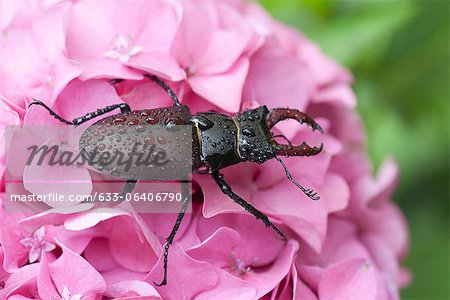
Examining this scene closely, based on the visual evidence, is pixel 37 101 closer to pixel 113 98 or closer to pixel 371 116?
pixel 113 98

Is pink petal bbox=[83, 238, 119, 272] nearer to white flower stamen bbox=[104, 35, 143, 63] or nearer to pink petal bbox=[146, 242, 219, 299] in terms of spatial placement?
pink petal bbox=[146, 242, 219, 299]

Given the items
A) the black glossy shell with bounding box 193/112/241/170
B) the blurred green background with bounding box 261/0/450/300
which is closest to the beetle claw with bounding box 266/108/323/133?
the black glossy shell with bounding box 193/112/241/170

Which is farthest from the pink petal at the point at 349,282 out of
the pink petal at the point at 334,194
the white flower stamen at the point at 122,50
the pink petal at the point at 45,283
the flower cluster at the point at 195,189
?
the white flower stamen at the point at 122,50

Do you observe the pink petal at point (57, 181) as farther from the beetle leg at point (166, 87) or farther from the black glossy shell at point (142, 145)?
the beetle leg at point (166, 87)

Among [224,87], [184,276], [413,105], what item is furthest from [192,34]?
[413,105]

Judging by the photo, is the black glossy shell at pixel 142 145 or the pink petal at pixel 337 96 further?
the pink petal at pixel 337 96

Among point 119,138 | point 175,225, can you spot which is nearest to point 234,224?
point 175,225
